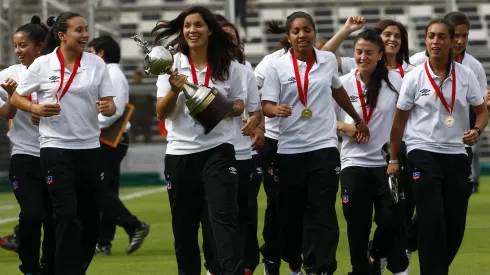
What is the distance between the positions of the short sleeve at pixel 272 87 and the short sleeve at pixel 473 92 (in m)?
1.40

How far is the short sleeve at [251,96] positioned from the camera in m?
9.56

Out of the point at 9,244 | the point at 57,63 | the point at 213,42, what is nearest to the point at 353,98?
the point at 213,42

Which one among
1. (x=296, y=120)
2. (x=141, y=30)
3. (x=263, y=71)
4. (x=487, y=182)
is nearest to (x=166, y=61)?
(x=296, y=120)

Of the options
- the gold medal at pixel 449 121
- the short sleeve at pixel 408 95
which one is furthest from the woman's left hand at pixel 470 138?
the short sleeve at pixel 408 95

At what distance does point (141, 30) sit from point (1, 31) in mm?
4958

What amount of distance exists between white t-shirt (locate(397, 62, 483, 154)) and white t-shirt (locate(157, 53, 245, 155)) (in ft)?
4.17

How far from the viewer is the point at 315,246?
988 centimetres

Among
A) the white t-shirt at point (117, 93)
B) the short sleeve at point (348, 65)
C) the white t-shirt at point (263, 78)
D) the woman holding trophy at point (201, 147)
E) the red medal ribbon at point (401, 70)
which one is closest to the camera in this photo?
the woman holding trophy at point (201, 147)

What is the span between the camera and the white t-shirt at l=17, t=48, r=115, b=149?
9523 millimetres

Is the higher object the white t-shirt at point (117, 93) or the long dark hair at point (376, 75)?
the long dark hair at point (376, 75)

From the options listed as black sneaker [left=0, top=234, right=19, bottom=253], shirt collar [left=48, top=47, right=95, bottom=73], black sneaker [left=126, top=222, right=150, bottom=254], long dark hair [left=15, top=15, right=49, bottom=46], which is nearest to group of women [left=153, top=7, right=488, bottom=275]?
shirt collar [left=48, top=47, right=95, bottom=73]

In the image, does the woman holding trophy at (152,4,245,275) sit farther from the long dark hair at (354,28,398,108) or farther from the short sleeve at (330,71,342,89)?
the long dark hair at (354,28,398,108)

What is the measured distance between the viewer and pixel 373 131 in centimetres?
1049

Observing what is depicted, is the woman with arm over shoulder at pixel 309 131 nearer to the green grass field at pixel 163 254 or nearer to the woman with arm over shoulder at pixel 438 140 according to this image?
the woman with arm over shoulder at pixel 438 140
